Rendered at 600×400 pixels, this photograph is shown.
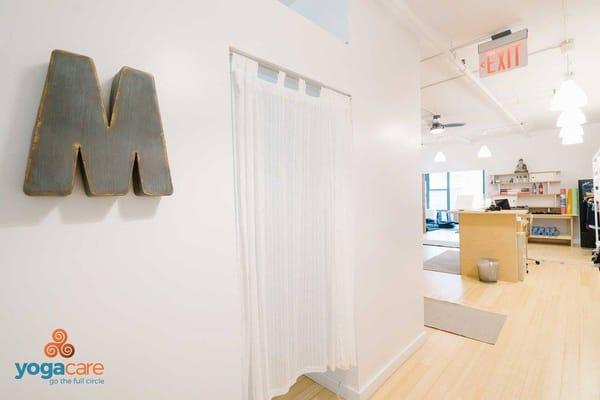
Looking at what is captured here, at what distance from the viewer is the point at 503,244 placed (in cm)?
446

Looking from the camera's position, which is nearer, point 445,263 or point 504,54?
point 504,54

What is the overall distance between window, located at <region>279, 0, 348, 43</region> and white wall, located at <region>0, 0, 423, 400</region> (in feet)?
1.12

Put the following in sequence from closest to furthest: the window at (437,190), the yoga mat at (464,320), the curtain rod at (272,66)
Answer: the curtain rod at (272,66), the yoga mat at (464,320), the window at (437,190)

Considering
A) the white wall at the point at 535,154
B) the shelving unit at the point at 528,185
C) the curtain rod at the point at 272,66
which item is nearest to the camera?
the curtain rod at the point at 272,66

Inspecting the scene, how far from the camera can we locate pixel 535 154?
310 inches

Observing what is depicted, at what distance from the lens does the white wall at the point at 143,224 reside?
84 cm

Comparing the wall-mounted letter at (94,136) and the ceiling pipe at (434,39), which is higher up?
the ceiling pipe at (434,39)

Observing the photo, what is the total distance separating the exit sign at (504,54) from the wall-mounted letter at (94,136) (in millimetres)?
3189

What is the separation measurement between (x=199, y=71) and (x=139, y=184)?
21.8 inches

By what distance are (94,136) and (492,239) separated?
17.4ft

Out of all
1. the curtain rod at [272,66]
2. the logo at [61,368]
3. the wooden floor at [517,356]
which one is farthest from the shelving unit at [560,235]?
the logo at [61,368]

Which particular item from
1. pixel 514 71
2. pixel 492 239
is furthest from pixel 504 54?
pixel 492 239

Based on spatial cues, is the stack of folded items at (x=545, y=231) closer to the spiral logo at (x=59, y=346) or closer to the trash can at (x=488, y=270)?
the trash can at (x=488, y=270)

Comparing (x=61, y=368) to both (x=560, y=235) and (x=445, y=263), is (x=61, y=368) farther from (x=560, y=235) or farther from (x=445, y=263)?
(x=560, y=235)
